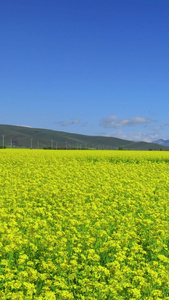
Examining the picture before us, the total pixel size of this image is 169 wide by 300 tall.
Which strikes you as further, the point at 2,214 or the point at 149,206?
the point at 149,206

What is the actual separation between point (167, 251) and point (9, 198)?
564cm

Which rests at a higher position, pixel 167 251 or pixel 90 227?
pixel 90 227

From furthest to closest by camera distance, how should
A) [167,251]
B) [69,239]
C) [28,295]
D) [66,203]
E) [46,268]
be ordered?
[66,203], [167,251], [69,239], [46,268], [28,295]

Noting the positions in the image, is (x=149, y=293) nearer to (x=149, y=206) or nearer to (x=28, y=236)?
(x=28, y=236)

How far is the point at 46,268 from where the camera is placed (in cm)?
621

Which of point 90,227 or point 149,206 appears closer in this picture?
point 90,227

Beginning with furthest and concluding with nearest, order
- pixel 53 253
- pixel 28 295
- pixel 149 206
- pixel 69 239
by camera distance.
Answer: pixel 149 206 → pixel 69 239 → pixel 53 253 → pixel 28 295

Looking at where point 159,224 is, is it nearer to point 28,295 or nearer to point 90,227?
point 90,227

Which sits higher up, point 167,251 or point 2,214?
point 2,214

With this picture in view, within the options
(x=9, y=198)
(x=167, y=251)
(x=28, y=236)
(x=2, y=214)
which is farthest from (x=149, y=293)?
(x=9, y=198)

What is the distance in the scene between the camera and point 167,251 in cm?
783

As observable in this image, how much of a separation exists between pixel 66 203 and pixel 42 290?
5.46m

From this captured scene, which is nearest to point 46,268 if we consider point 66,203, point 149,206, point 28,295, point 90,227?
point 28,295

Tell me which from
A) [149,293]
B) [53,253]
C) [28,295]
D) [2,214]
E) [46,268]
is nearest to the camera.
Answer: [28,295]
